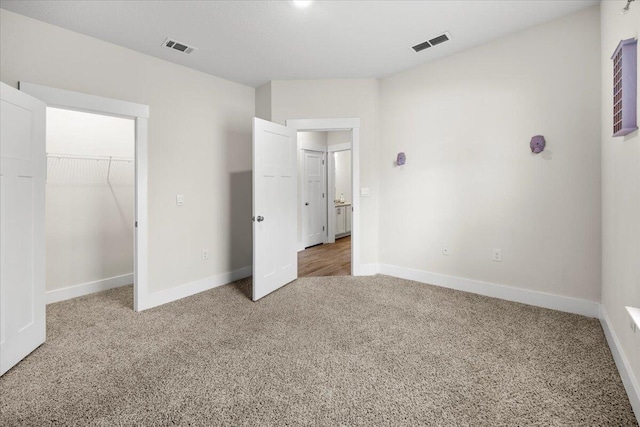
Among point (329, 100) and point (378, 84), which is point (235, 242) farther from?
point (378, 84)

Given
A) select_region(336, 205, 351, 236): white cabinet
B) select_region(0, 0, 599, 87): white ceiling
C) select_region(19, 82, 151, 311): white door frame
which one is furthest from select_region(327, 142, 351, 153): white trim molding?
select_region(19, 82, 151, 311): white door frame

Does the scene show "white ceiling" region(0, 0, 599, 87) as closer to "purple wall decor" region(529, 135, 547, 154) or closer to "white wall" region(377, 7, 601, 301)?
"white wall" region(377, 7, 601, 301)

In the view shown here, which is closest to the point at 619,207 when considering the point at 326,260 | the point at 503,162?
the point at 503,162

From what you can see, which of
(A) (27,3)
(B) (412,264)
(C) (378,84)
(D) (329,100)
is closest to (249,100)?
(D) (329,100)

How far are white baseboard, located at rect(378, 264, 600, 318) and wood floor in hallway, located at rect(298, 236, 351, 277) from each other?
0.69m

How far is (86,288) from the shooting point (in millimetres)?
3371

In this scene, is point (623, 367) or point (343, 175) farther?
point (343, 175)

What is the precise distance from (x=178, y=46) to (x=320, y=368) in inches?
123

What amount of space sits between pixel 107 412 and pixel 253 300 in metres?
1.62

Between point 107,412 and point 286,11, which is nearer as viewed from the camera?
point 107,412

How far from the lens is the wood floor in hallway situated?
4.17 metres

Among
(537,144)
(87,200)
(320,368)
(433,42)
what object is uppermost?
(433,42)

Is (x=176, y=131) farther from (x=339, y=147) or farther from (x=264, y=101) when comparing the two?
(x=339, y=147)

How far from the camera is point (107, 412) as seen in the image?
152 centimetres
